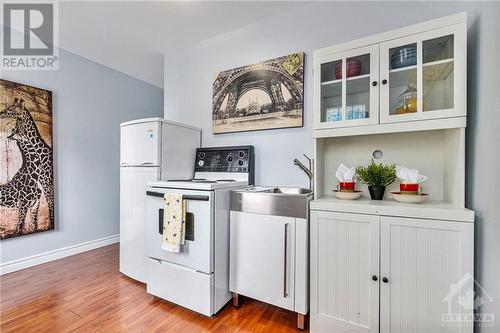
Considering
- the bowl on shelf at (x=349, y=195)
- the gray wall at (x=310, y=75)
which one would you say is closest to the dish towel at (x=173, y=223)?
the gray wall at (x=310, y=75)

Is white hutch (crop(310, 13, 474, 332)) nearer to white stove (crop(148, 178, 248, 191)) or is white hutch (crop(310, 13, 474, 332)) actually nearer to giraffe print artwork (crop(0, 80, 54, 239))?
white stove (crop(148, 178, 248, 191))

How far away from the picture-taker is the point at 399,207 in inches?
49.6

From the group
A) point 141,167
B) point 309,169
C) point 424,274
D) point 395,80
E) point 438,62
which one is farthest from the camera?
point 141,167

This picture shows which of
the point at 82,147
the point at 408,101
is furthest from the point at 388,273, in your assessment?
the point at 82,147

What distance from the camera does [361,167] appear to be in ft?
5.53

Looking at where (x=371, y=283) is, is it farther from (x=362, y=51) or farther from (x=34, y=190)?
(x=34, y=190)

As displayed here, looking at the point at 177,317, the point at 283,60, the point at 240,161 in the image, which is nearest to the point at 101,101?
the point at 240,161

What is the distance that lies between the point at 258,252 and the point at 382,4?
210 cm

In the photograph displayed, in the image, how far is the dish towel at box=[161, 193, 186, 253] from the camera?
170 centimetres

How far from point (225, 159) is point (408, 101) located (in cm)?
155

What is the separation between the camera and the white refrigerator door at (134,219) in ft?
7.07

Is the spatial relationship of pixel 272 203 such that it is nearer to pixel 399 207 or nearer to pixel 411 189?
pixel 399 207

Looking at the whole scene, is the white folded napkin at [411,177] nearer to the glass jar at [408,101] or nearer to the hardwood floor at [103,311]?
the glass jar at [408,101]

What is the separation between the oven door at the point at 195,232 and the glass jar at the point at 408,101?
1.37 meters
